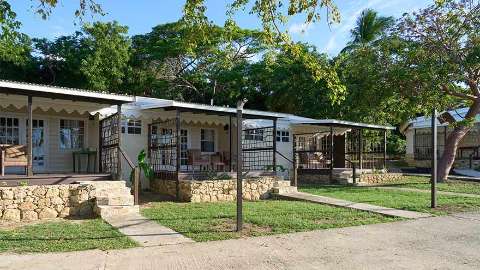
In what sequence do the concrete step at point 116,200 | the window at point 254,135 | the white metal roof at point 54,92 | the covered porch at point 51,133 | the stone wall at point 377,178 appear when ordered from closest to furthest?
the white metal roof at point 54,92
the concrete step at point 116,200
the covered porch at point 51,133
the window at point 254,135
the stone wall at point 377,178

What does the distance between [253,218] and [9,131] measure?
842cm

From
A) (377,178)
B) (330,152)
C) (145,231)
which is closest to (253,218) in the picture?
(145,231)

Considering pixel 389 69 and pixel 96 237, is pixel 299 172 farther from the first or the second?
pixel 96 237

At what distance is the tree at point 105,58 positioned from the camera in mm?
26000

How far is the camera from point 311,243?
27.3 feet

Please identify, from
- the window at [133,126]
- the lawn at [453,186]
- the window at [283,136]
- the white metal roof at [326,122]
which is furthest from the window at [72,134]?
the lawn at [453,186]

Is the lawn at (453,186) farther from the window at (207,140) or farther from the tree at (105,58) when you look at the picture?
the tree at (105,58)

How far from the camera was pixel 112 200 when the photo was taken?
1119 centimetres

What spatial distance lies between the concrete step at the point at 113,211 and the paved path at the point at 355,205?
5567mm

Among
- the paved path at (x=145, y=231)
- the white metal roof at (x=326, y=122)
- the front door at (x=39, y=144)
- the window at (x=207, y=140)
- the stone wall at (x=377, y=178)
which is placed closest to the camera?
the paved path at (x=145, y=231)

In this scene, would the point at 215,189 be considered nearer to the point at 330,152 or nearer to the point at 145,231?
the point at 145,231

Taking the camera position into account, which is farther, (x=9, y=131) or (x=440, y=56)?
(x=440, y=56)

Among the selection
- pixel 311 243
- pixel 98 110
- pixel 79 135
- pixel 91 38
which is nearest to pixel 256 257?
pixel 311 243

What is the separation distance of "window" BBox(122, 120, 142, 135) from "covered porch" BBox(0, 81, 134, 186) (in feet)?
3.14
